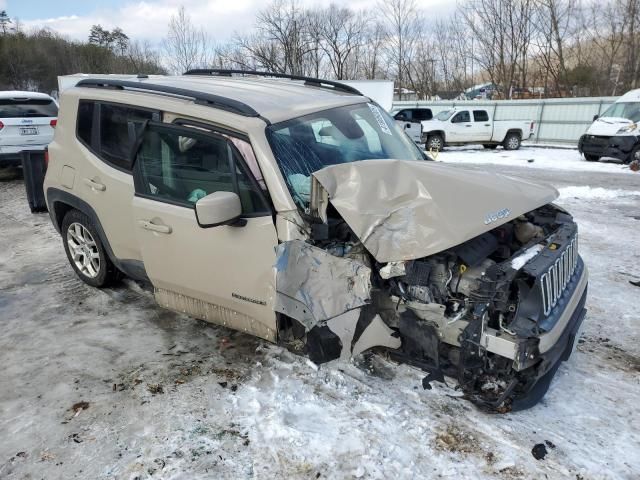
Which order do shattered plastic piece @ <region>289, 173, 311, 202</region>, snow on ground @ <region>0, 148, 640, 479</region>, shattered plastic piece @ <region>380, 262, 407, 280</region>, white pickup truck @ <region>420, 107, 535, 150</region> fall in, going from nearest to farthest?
snow on ground @ <region>0, 148, 640, 479</region>, shattered plastic piece @ <region>380, 262, 407, 280</region>, shattered plastic piece @ <region>289, 173, 311, 202</region>, white pickup truck @ <region>420, 107, 535, 150</region>

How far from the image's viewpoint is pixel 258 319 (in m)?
3.21

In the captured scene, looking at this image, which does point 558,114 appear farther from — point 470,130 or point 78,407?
point 78,407

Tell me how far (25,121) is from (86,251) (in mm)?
7246

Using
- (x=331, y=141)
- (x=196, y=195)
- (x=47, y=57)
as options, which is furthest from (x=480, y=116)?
(x=47, y=57)

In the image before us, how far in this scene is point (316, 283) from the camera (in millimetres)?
2877

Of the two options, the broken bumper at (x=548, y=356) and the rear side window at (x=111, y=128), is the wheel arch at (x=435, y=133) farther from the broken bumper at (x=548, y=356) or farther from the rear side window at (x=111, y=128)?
the broken bumper at (x=548, y=356)

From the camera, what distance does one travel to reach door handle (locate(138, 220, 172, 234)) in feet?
11.2

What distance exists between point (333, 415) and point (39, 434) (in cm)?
171

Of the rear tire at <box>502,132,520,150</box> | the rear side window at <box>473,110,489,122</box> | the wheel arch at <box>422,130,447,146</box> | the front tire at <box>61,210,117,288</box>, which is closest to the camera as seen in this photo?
the front tire at <box>61,210,117,288</box>

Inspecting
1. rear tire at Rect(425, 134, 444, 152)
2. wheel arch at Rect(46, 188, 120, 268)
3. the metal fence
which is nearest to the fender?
wheel arch at Rect(46, 188, 120, 268)

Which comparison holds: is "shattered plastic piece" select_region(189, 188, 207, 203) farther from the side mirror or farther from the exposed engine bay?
the exposed engine bay

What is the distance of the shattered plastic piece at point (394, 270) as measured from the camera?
8.86 ft

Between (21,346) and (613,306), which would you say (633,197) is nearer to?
(613,306)

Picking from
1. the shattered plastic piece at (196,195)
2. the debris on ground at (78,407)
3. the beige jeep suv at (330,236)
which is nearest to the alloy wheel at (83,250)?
the beige jeep suv at (330,236)
